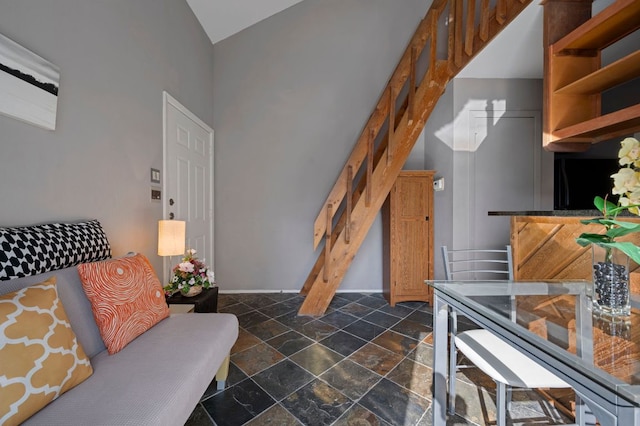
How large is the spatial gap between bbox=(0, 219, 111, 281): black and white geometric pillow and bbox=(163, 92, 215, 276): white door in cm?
94

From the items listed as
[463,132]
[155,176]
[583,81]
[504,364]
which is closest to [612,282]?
[504,364]

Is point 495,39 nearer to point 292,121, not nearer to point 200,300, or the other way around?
point 292,121

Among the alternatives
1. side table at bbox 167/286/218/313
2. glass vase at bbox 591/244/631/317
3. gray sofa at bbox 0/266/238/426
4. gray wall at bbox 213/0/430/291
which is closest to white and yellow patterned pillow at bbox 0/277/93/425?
gray sofa at bbox 0/266/238/426

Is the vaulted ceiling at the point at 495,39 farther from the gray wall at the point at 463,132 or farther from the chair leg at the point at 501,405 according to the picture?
the chair leg at the point at 501,405

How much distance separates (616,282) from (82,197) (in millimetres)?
2636

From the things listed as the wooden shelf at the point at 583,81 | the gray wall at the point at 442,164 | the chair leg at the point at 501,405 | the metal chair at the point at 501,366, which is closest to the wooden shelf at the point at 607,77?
the wooden shelf at the point at 583,81

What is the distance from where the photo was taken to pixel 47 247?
1097mm

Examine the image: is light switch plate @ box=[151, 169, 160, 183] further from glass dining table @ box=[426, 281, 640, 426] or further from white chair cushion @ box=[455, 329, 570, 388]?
Answer: white chair cushion @ box=[455, 329, 570, 388]

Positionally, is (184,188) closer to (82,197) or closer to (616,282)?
(82,197)

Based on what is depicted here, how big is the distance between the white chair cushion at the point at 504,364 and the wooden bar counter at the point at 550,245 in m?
0.85

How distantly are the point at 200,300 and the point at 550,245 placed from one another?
101 inches

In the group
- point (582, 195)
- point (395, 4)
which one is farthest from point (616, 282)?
point (395, 4)

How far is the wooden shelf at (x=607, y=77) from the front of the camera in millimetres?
1437

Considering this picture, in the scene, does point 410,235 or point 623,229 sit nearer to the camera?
point 623,229
